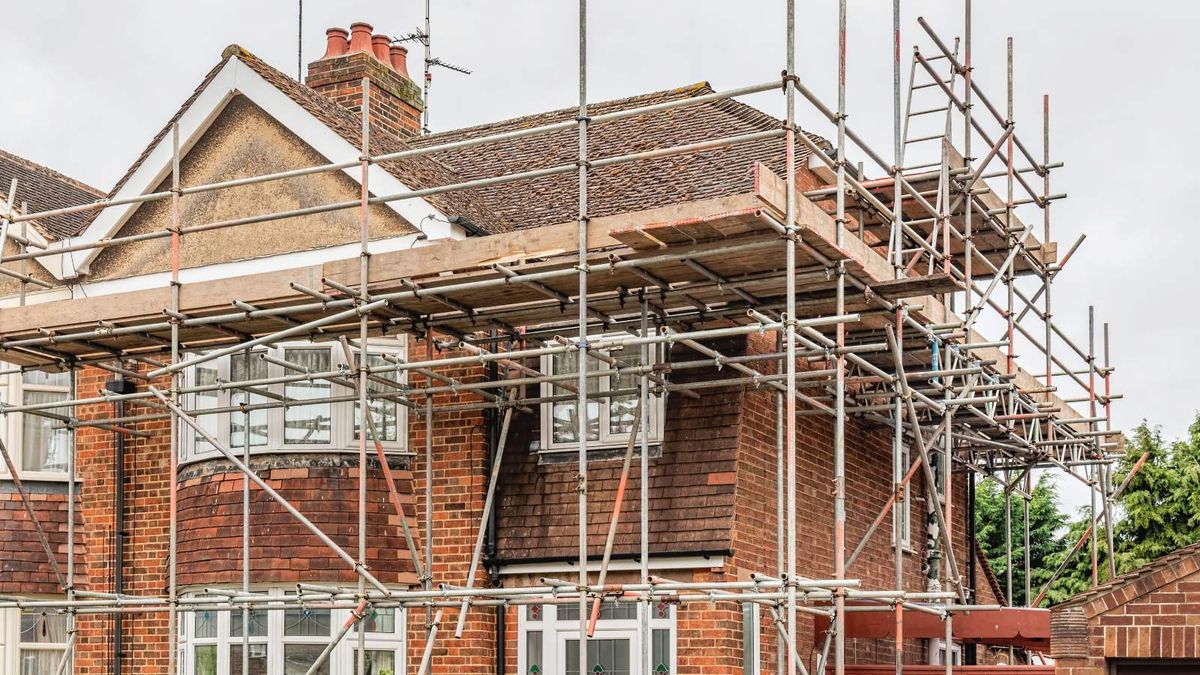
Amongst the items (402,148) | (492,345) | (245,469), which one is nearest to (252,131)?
(402,148)

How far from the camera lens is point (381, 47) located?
897 inches

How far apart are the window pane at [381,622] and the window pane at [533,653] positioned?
1.37m

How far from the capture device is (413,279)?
15.3m

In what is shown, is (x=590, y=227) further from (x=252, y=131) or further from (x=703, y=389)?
(x=252, y=131)

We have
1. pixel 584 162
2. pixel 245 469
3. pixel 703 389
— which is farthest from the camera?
pixel 703 389

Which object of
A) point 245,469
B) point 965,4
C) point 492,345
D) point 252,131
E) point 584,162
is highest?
point 965,4

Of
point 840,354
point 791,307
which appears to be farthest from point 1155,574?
point 791,307

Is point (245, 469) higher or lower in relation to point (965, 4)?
lower

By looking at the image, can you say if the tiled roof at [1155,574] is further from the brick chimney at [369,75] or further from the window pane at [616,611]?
the brick chimney at [369,75]

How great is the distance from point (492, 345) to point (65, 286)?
17.4ft

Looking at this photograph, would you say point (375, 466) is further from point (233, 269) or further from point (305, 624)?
point (233, 269)

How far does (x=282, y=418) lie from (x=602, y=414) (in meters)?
3.28

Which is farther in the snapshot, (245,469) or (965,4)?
(965,4)

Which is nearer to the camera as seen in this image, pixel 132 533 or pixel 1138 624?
pixel 1138 624
